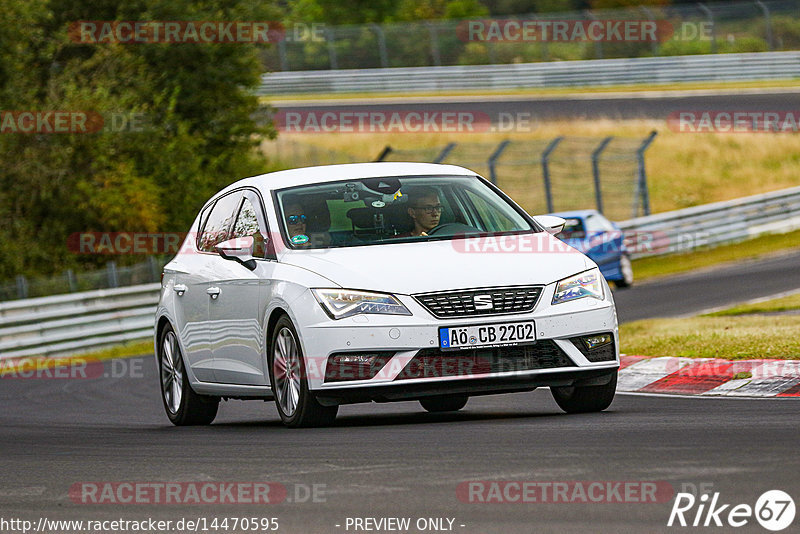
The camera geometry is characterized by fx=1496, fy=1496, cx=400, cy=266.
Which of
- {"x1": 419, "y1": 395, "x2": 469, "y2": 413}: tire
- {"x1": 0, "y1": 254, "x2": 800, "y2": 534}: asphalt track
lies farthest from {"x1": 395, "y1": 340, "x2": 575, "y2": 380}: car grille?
{"x1": 419, "y1": 395, "x2": 469, "y2": 413}: tire

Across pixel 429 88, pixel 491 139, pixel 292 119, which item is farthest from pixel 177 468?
pixel 429 88

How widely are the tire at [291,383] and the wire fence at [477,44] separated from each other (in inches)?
1570

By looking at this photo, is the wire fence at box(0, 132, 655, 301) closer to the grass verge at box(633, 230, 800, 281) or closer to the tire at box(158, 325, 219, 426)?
the grass verge at box(633, 230, 800, 281)

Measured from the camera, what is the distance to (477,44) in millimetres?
52938

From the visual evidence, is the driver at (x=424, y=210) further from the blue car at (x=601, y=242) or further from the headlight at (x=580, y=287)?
the blue car at (x=601, y=242)

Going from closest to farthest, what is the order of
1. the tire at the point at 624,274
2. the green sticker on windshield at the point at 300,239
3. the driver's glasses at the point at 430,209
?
1. the green sticker on windshield at the point at 300,239
2. the driver's glasses at the point at 430,209
3. the tire at the point at 624,274

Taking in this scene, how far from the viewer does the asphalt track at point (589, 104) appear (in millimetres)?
44500

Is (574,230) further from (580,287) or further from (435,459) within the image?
(435,459)

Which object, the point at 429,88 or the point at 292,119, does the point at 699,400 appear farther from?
the point at 429,88

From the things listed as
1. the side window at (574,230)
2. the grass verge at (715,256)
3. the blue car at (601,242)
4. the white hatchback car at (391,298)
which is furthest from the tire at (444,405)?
the grass verge at (715,256)

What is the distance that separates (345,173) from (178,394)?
2.36 metres

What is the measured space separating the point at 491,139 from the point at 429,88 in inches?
356

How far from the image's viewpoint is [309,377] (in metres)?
8.72

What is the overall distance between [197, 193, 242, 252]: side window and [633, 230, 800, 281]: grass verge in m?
18.2
